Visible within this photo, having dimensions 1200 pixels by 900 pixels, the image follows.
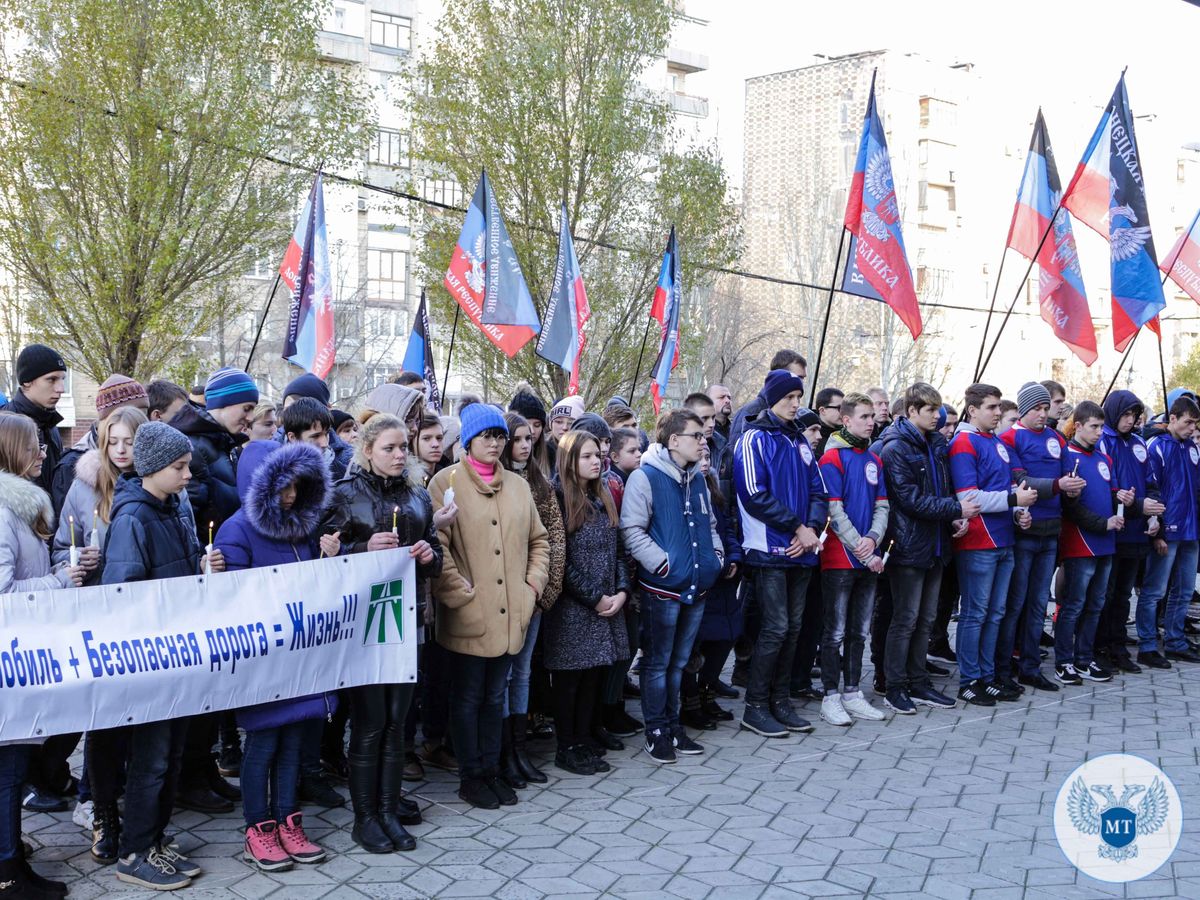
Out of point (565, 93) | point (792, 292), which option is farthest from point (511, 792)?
point (792, 292)

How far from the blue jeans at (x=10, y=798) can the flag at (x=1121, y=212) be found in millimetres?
10297

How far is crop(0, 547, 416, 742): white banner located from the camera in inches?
187

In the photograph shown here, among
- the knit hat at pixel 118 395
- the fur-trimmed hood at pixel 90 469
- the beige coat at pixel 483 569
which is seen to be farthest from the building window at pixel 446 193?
the fur-trimmed hood at pixel 90 469

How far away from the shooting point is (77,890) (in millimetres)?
4965

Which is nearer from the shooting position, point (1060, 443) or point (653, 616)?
point (653, 616)

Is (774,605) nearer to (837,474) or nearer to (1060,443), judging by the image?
(837,474)

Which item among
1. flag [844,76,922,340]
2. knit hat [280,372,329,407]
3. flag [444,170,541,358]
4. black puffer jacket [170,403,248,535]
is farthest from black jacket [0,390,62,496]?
flag [844,76,922,340]

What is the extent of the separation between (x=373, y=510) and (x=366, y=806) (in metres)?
1.40

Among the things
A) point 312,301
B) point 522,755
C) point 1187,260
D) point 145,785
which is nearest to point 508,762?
point 522,755

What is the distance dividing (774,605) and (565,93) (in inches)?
758

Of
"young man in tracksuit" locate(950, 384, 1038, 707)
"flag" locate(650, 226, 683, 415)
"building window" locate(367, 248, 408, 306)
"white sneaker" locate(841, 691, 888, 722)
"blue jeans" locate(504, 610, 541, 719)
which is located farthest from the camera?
"building window" locate(367, 248, 408, 306)

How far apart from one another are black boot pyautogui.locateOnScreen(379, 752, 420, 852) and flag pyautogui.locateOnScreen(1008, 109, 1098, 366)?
8319 millimetres

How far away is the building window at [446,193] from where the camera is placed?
81.8 ft

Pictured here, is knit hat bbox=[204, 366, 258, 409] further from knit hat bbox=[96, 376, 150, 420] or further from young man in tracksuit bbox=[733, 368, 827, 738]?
young man in tracksuit bbox=[733, 368, 827, 738]
